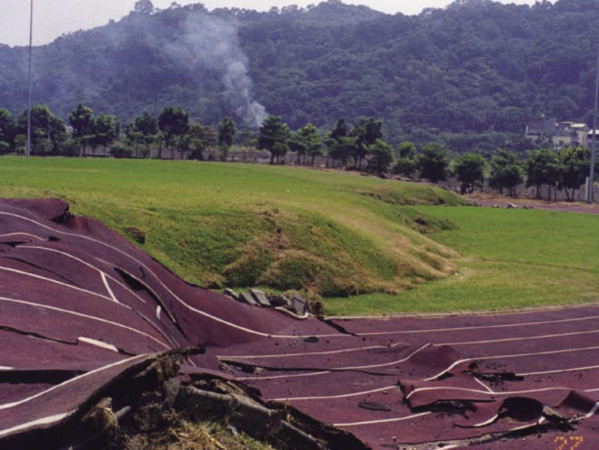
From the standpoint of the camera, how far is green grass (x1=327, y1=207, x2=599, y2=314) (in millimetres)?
18891

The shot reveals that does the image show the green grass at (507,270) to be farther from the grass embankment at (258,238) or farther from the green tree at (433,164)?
the green tree at (433,164)

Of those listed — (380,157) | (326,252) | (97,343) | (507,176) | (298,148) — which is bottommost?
(326,252)

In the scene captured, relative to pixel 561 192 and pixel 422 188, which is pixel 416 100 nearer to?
pixel 561 192

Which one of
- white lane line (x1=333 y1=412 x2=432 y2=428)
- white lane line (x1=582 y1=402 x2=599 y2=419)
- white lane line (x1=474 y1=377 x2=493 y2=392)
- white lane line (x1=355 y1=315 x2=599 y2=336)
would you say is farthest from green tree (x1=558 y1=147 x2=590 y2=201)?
white lane line (x1=333 y1=412 x2=432 y2=428)

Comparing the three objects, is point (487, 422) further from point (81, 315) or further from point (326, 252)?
point (326, 252)

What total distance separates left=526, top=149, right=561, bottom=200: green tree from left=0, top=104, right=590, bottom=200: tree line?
10cm

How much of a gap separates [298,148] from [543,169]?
26.8 meters

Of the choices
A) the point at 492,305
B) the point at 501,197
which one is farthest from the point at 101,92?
the point at 492,305

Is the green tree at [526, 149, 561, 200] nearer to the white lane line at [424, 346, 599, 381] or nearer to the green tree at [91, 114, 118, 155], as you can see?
the green tree at [91, 114, 118, 155]

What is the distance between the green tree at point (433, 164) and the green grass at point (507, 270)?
105 feet

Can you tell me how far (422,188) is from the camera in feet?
170

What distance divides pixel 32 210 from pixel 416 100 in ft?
585

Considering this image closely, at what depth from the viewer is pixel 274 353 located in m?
12.6
